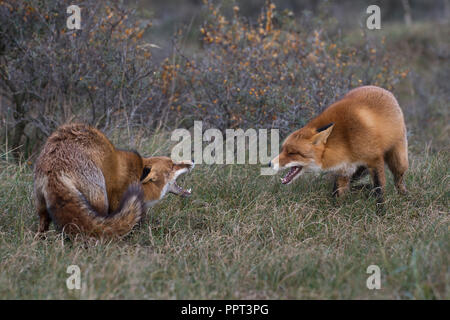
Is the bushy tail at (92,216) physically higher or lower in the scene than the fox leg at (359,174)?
lower

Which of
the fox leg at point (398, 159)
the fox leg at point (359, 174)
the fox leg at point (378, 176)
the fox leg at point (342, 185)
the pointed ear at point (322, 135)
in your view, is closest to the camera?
the pointed ear at point (322, 135)

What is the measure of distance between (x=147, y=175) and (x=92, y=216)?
83 centimetres

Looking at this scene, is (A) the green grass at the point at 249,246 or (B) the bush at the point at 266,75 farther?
(B) the bush at the point at 266,75

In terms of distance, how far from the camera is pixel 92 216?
4324mm

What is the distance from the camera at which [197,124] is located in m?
7.65

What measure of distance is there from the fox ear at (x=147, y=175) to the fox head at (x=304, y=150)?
1354 mm

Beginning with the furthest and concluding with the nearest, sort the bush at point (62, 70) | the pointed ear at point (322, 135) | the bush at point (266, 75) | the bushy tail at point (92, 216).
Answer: the bush at point (266, 75) → the bush at point (62, 70) → the pointed ear at point (322, 135) → the bushy tail at point (92, 216)

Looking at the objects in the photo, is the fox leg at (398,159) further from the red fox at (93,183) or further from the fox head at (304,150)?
the red fox at (93,183)

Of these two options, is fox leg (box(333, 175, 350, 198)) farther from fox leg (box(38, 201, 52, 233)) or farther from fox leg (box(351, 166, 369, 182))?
fox leg (box(38, 201, 52, 233))

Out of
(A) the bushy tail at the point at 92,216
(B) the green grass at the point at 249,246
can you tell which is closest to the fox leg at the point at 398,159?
(B) the green grass at the point at 249,246

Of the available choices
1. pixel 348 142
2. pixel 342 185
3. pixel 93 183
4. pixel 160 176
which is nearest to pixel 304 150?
pixel 348 142

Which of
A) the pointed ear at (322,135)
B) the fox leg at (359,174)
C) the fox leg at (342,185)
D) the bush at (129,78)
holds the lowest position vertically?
the fox leg at (342,185)

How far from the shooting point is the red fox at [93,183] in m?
4.32
